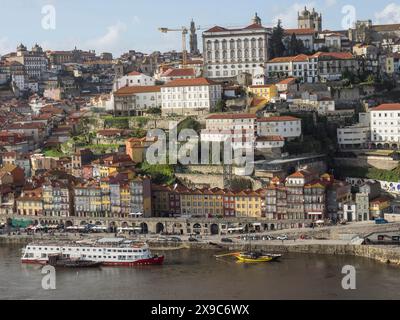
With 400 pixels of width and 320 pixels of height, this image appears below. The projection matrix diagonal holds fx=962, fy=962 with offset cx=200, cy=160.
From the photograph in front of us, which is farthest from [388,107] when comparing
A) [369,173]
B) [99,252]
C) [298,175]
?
[99,252]

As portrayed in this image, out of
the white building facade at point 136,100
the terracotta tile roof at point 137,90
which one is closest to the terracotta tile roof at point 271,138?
the white building facade at point 136,100

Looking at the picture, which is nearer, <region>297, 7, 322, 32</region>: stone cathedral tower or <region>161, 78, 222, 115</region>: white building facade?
<region>161, 78, 222, 115</region>: white building facade

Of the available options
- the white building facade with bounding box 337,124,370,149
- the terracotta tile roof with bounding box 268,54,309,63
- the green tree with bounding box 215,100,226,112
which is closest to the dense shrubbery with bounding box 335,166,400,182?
the white building facade with bounding box 337,124,370,149

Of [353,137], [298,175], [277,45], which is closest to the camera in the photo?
[298,175]

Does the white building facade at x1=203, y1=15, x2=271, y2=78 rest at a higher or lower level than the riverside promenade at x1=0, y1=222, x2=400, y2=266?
higher

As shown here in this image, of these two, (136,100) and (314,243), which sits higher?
(136,100)

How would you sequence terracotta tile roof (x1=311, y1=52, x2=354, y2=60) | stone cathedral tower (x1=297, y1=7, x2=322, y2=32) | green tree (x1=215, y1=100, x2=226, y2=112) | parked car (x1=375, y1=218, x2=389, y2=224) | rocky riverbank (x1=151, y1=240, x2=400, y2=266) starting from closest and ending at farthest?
1. rocky riverbank (x1=151, y1=240, x2=400, y2=266)
2. parked car (x1=375, y1=218, x2=389, y2=224)
3. green tree (x1=215, y1=100, x2=226, y2=112)
4. terracotta tile roof (x1=311, y1=52, x2=354, y2=60)
5. stone cathedral tower (x1=297, y1=7, x2=322, y2=32)

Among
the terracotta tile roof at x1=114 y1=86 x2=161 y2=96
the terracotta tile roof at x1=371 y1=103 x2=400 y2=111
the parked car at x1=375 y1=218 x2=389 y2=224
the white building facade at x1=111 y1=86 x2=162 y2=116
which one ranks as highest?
the terracotta tile roof at x1=114 y1=86 x2=161 y2=96

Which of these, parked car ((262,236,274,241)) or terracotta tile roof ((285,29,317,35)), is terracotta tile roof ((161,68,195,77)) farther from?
parked car ((262,236,274,241))

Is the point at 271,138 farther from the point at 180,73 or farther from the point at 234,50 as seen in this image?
the point at 180,73

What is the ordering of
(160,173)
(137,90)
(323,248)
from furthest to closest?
(137,90) < (160,173) < (323,248)
